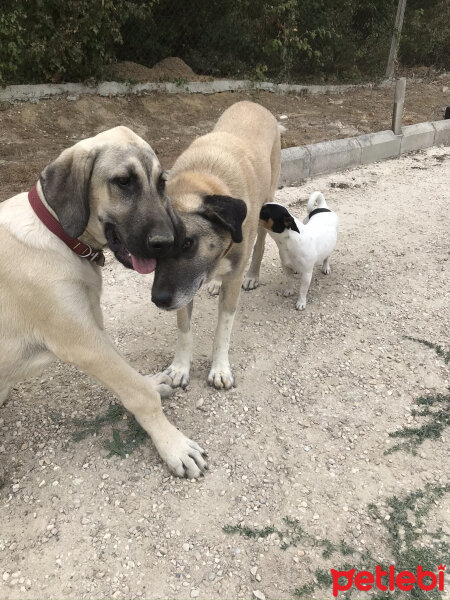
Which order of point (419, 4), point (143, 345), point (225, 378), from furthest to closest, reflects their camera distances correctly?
point (419, 4) → point (143, 345) → point (225, 378)

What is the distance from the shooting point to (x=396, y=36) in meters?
11.1

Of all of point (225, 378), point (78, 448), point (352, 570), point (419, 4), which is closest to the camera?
point (352, 570)

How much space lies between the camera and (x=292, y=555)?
89.1 inches

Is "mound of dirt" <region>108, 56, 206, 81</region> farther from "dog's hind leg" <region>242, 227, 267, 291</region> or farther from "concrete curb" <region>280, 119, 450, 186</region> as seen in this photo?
"dog's hind leg" <region>242, 227, 267, 291</region>

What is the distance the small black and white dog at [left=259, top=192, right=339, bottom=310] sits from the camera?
145 inches

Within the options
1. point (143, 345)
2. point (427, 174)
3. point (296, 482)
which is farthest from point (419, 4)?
point (296, 482)

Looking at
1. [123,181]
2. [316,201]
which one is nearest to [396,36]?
[316,201]

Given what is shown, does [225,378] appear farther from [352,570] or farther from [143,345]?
[352,570]

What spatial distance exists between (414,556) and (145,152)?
7.34 ft

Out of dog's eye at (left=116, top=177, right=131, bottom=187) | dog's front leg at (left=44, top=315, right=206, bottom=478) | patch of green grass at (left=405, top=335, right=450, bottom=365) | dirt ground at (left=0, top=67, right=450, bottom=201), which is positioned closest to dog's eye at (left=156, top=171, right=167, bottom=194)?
dog's eye at (left=116, top=177, right=131, bottom=187)

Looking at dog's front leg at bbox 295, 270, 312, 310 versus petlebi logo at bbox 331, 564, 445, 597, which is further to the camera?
dog's front leg at bbox 295, 270, 312, 310

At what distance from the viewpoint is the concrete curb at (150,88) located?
308 inches

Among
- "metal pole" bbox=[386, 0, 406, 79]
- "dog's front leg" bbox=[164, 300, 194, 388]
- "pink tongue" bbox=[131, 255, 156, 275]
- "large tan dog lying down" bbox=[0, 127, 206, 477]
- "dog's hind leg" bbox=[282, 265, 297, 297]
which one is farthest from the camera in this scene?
"metal pole" bbox=[386, 0, 406, 79]

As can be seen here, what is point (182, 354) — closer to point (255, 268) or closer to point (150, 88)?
point (255, 268)
